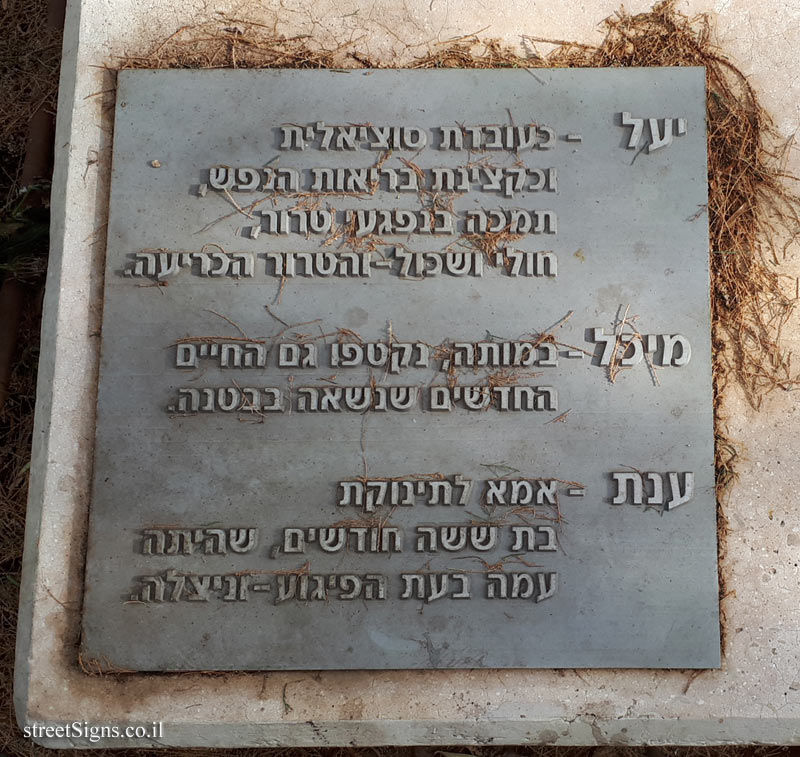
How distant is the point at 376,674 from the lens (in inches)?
116

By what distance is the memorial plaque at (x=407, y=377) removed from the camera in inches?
114

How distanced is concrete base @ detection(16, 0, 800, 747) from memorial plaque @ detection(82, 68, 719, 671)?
0.38 feet

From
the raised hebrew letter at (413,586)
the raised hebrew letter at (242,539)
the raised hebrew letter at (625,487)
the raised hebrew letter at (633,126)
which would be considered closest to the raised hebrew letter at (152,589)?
Result: the raised hebrew letter at (242,539)

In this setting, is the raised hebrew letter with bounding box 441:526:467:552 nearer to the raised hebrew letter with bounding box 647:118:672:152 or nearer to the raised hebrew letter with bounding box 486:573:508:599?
the raised hebrew letter with bounding box 486:573:508:599

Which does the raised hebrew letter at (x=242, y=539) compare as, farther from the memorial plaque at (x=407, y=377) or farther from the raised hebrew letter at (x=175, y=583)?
the raised hebrew letter at (x=175, y=583)

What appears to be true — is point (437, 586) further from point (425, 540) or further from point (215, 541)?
point (215, 541)

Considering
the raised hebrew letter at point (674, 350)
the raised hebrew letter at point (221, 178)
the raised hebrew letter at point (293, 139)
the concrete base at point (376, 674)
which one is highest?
the raised hebrew letter at point (293, 139)

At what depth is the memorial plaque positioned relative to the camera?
2.91 meters

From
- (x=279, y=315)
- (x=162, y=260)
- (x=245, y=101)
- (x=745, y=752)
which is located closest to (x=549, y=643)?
(x=745, y=752)

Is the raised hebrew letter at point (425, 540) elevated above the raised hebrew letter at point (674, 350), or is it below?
below

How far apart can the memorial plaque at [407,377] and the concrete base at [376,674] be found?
117 millimetres

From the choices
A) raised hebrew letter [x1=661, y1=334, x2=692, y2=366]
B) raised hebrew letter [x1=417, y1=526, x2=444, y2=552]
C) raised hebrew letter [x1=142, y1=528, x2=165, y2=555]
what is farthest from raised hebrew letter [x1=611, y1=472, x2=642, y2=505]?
raised hebrew letter [x1=142, y1=528, x2=165, y2=555]

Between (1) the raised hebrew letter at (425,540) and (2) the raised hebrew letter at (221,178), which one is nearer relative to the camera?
(1) the raised hebrew letter at (425,540)

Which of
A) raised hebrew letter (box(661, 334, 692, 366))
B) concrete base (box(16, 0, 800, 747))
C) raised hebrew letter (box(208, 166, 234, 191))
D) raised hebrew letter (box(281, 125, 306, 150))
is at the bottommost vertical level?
concrete base (box(16, 0, 800, 747))
